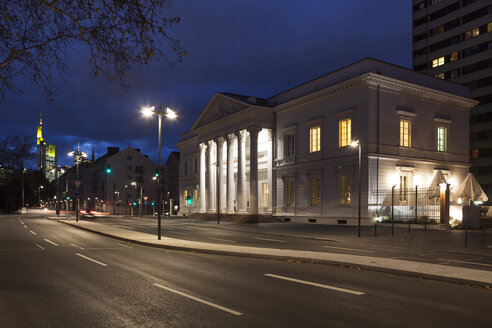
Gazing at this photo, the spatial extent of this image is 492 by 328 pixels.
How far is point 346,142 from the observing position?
37.6 meters

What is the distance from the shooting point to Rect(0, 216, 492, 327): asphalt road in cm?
689

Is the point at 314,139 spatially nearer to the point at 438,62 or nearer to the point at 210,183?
the point at 210,183

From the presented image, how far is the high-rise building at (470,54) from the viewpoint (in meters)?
62.6

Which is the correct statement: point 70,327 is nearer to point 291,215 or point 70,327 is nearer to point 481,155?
point 291,215

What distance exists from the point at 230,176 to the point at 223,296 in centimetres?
4282

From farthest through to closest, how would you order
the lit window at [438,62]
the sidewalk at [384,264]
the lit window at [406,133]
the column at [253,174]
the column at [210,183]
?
the lit window at [438,62], the column at [210,183], the column at [253,174], the lit window at [406,133], the sidewalk at [384,264]

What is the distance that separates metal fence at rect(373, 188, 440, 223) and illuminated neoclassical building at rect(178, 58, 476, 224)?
0.39 ft

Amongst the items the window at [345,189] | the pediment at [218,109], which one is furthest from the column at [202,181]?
the window at [345,189]

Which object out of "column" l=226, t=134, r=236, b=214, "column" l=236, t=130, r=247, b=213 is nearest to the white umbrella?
"column" l=236, t=130, r=247, b=213

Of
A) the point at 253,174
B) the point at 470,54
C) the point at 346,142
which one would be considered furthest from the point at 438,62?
the point at 253,174

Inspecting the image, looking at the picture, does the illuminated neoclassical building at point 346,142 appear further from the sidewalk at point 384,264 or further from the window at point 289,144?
the sidewalk at point 384,264

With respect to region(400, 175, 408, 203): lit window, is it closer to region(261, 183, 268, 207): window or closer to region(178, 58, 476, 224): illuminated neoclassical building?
region(178, 58, 476, 224): illuminated neoclassical building

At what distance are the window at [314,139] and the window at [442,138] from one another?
11825 mm

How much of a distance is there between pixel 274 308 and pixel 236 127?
42335mm
